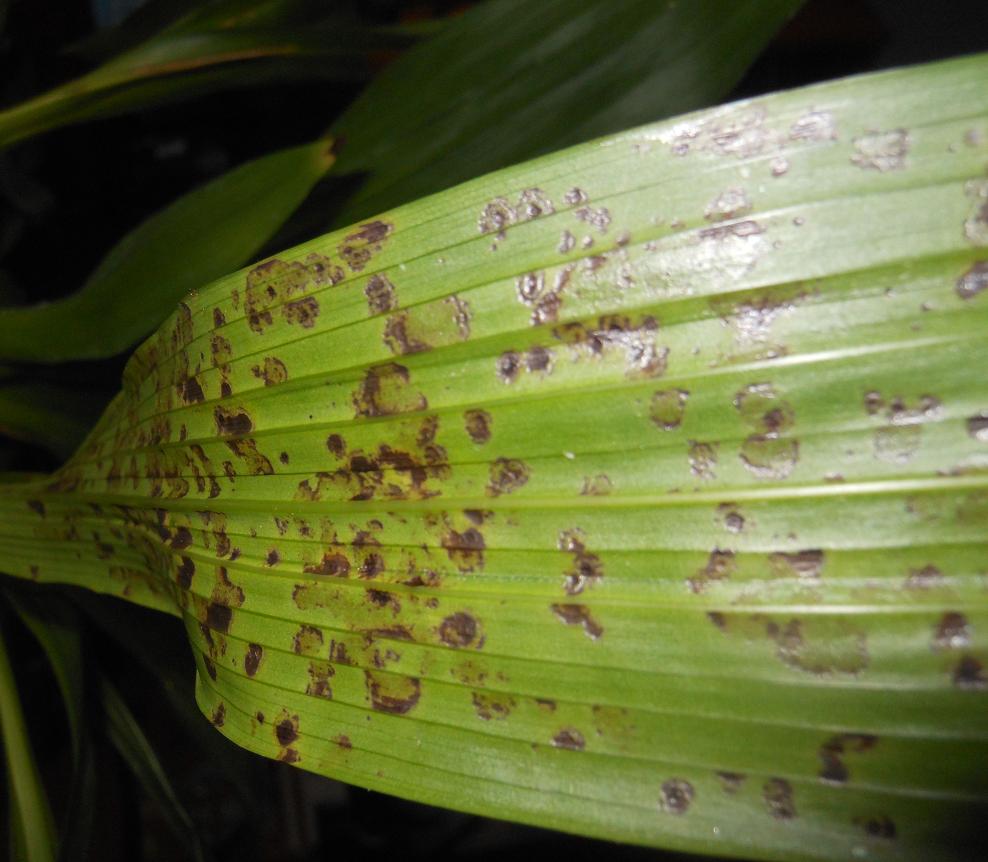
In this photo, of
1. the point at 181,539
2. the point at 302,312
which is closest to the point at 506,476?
the point at 302,312

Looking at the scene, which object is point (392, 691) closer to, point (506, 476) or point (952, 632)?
point (506, 476)

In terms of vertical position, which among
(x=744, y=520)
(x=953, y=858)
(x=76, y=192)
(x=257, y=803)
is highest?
(x=76, y=192)

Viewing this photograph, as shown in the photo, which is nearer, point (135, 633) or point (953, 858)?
point (953, 858)

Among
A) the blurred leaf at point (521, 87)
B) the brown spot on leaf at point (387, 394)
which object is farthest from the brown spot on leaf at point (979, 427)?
Result: the blurred leaf at point (521, 87)

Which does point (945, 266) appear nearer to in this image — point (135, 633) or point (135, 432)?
point (135, 432)

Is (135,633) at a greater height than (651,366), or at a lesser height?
lesser

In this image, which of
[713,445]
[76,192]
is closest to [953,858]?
[713,445]
